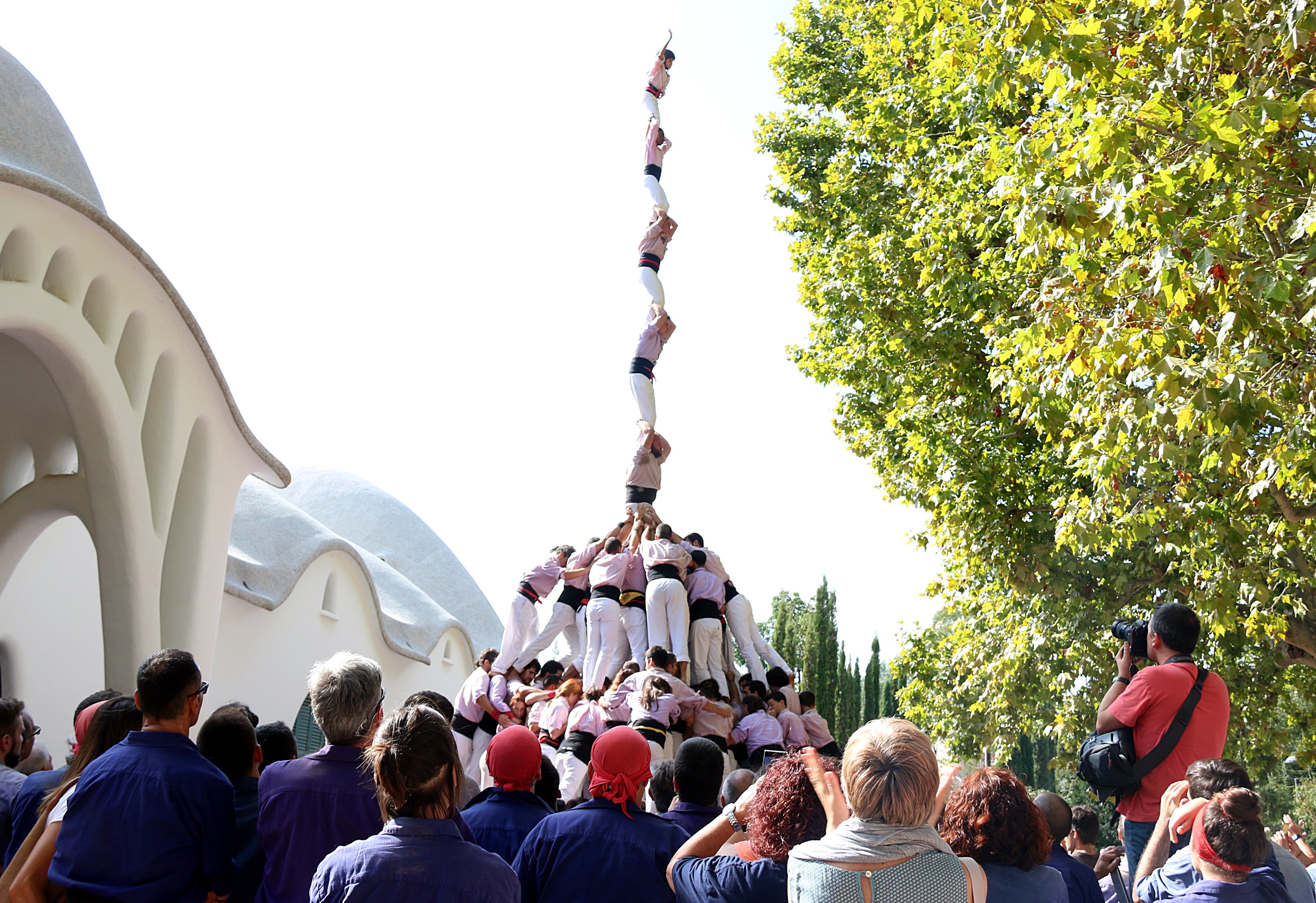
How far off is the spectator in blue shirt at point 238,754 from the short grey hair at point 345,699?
45 centimetres

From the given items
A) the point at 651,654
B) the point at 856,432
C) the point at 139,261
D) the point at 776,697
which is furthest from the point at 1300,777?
the point at 139,261

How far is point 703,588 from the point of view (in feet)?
32.1

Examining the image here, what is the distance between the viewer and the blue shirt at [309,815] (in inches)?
121

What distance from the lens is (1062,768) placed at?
13578 millimetres

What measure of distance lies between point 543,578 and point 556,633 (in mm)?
607

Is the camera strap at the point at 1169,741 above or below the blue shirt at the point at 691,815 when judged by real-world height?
above

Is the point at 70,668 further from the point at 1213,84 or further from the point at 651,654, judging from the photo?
the point at 1213,84

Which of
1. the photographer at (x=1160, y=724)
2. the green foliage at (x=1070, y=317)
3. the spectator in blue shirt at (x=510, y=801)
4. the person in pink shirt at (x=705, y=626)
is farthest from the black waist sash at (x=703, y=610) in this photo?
the spectator in blue shirt at (x=510, y=801)

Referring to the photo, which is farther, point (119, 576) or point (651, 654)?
point (119, 576)

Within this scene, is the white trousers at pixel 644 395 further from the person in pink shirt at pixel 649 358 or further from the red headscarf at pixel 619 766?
the red headscarf at pixel 619 766

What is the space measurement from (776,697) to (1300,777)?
26998 millimetres

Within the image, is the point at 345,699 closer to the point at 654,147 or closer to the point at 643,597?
the point at 643,597

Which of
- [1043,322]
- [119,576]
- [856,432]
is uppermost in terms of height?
[856,432]

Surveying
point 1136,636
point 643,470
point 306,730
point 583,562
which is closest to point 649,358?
point 643,470
